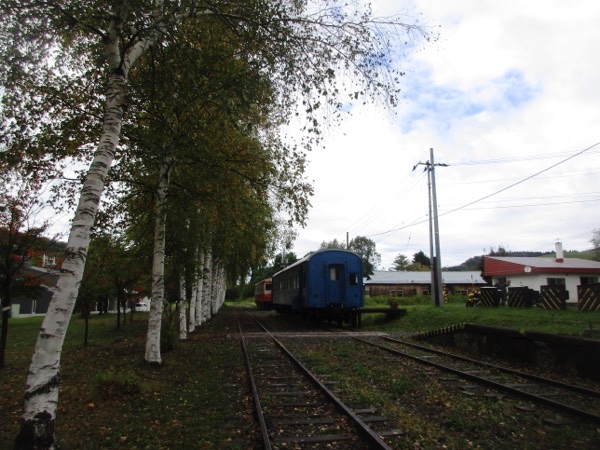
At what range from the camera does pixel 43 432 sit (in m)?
4.43

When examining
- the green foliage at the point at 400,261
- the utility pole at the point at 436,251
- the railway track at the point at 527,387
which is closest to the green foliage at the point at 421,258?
the green foliage at the point at 400,261

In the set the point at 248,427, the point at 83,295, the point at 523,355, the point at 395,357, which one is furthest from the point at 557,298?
the point at 83,295

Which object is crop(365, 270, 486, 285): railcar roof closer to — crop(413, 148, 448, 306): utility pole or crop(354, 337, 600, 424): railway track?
crop(413, 148, 448, 306): utility pole

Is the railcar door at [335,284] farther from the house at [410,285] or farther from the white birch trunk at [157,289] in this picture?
the house at [410,285]

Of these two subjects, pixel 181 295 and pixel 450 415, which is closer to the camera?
pixel 450 415

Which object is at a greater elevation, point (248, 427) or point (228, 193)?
point (228, 193)

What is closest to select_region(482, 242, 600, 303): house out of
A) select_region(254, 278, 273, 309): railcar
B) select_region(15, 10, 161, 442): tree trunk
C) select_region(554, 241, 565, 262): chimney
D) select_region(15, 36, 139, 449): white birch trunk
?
select_region(554, 241, 565, 262): chimney

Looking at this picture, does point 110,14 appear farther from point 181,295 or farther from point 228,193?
point 181,295

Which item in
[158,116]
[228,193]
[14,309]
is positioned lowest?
[14,309]

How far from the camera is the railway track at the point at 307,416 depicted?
17.4 ft

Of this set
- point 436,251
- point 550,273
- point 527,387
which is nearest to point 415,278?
point 550,273

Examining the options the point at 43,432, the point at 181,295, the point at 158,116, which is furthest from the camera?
the point at 181,295

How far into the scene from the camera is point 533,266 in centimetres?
3484

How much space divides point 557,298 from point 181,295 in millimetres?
16202
